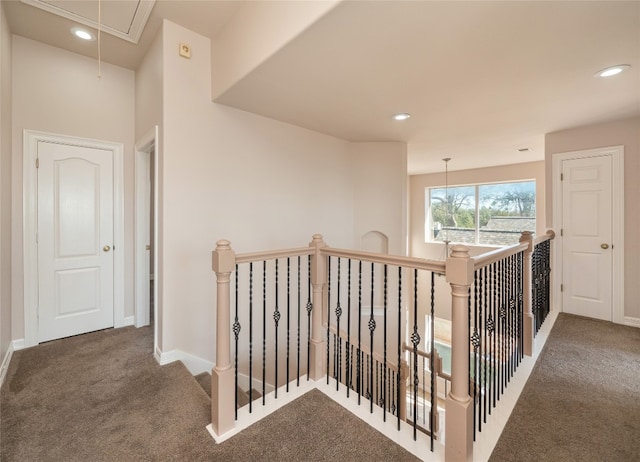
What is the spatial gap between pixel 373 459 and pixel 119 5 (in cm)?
368

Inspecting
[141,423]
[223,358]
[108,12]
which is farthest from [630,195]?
[108,12]

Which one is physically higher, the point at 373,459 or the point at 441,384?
the point at 373,459

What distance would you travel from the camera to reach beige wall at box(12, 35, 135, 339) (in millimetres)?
2713

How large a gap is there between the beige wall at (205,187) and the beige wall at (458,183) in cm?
400

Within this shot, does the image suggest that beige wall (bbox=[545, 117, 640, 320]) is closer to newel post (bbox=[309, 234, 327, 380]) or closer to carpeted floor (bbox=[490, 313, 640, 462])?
carpeted floor (bbox=[490, 313, 640, 462])

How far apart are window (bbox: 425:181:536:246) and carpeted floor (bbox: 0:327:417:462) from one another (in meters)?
6.00

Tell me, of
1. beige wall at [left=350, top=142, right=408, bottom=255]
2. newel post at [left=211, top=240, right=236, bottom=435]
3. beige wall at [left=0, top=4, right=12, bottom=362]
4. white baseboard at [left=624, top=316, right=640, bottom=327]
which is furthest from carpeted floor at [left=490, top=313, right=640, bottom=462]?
beige wall at [left=0, top=4, right=12, bottom=362]

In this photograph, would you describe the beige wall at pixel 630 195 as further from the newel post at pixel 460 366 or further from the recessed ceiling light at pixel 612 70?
the newel post at pixel 460 366

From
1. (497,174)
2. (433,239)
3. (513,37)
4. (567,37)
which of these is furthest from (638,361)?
(433,239)

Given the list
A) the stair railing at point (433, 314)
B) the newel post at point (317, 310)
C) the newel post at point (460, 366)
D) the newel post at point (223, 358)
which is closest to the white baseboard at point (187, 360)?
the stair railing at point (433, 314)

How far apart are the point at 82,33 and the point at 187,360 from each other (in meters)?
3.18

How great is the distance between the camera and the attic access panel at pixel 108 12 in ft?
7.47

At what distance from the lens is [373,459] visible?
1549mm

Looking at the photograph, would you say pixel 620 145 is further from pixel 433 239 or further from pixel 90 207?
pixel 90 207
